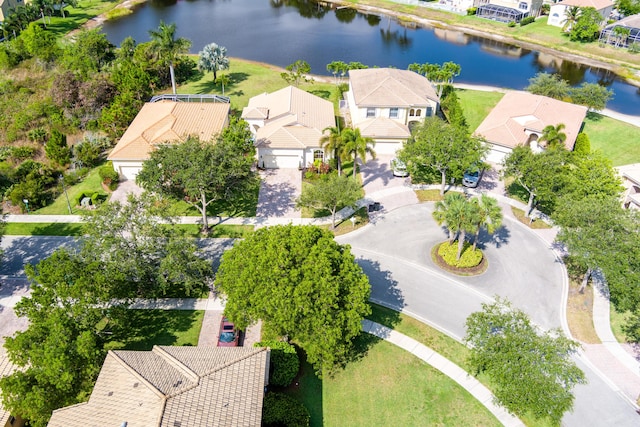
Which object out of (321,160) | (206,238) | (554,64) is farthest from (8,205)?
(554,64)

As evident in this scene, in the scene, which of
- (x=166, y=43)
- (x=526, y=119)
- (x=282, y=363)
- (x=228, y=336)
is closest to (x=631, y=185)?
(x=526, y=119)

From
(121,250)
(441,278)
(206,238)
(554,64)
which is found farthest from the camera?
(554,64)

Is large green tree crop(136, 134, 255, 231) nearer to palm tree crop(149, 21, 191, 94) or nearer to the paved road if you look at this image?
the paved road

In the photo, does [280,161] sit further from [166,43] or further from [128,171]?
[166,43]

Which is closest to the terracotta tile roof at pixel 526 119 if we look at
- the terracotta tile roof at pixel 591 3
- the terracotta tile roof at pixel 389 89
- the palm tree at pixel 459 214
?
the terracotta tile roof at pixel 389 89

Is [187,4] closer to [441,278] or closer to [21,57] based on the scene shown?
[21,57]

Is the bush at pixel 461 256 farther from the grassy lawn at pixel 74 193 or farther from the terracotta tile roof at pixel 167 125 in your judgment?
the grassy lawn at pixel 74 193
